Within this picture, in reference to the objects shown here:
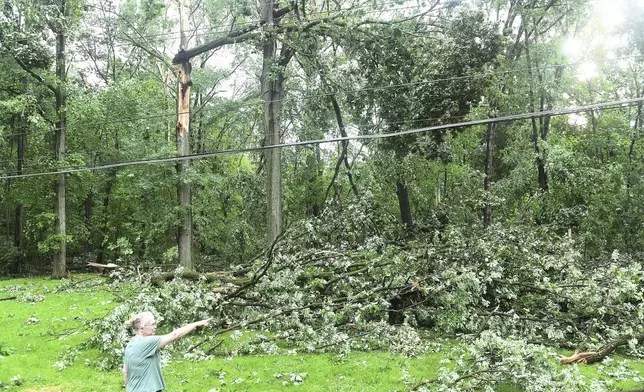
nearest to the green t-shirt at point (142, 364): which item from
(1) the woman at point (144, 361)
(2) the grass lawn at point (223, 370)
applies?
(1) the woman at point (144, 361)

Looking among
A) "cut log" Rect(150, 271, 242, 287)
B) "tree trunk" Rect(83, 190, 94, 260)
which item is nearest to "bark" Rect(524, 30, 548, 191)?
"cut log" Rect(150, 271, 242, 287)

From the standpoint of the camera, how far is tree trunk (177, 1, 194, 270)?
1512 centimetres

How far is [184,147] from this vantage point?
50.0ft

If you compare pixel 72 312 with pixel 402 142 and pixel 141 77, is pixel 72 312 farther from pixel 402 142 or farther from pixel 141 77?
pixel 141 77

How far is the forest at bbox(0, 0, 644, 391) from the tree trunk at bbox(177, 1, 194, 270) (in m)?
0.07

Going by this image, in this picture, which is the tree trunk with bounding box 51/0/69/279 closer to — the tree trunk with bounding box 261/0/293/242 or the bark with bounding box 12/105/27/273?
the bark with bounding box 12/105/27/273

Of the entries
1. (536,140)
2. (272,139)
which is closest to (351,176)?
(272,139)

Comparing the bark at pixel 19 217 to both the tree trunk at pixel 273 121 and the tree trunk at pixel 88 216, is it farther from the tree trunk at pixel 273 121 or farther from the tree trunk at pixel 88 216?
the tree trunk at pixel 273 121

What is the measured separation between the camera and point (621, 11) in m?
16.0

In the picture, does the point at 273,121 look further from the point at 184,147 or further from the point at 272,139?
the point at 184,147

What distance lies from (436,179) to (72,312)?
1557 cm

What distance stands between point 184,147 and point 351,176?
19.1 feet

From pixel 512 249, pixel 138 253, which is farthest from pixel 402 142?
pixel 138 253

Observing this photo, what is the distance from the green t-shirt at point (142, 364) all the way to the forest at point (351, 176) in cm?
307
